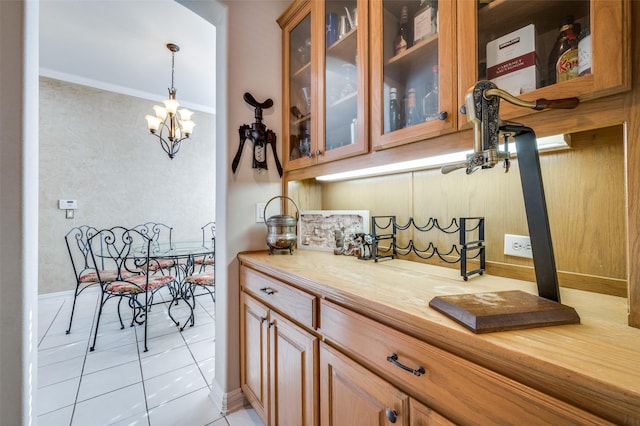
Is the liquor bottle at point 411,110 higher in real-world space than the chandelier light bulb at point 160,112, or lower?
lower

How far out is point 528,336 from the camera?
20.5 inches

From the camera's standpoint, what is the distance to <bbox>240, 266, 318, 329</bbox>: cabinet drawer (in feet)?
3.17

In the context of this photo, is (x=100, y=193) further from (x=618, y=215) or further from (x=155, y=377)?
(x=618, y=215)

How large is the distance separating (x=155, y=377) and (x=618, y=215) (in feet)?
8.64

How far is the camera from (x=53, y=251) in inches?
134

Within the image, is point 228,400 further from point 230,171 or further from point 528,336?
point 528,336

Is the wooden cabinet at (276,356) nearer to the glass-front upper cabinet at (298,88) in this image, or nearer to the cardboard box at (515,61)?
the glass-front upper cabinet at (298,88)

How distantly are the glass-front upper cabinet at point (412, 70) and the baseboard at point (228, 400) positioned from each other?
1.64m

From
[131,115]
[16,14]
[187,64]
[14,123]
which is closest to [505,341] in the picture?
[14,123]

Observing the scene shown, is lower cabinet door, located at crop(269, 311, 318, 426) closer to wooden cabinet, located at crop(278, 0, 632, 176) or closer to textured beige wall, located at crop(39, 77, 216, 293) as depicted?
wooden cabinet, located at crop(278, 0, 632, 176)

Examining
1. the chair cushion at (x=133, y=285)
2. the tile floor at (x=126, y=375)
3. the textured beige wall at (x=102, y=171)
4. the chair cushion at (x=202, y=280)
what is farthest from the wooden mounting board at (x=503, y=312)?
the textured beige wall at (x=102, y=171)

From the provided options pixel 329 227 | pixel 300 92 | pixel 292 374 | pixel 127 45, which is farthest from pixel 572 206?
pixel 127 45

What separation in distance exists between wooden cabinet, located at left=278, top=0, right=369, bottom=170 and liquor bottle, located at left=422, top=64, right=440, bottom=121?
257 millimetres

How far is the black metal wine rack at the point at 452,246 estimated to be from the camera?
98 centimetres
